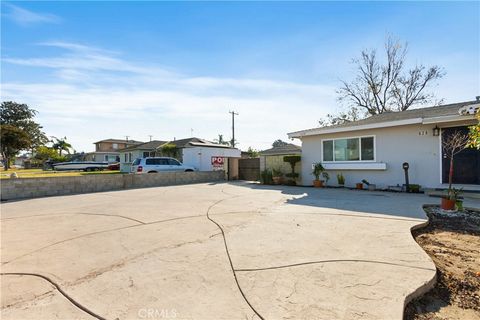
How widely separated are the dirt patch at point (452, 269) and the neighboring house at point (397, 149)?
4242 mm

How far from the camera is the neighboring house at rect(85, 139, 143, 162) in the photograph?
46.7m

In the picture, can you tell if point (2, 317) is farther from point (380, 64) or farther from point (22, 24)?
point (380, 64)

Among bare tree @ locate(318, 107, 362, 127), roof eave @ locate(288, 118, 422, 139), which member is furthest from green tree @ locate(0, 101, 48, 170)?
roof eave @ locate(288, 118, 422, 139)

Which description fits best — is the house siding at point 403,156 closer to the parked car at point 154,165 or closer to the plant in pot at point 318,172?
the plant in pot at point 318,172

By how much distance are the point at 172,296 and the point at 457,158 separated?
10.5 metres

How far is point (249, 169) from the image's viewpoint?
A: 17156mm

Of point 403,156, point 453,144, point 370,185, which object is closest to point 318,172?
point 370,185

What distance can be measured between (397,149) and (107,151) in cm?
4915

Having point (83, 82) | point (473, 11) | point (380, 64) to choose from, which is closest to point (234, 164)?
point (83, 82)

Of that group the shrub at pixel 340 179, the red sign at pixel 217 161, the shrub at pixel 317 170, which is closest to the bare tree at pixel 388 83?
the red sign at pixel 217 161

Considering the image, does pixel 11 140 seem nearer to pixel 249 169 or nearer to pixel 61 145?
pixel 61 145

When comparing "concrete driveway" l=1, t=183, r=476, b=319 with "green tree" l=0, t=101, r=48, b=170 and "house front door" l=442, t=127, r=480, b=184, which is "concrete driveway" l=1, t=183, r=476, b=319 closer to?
"house front door" l=442, t=127, r=480, b=184

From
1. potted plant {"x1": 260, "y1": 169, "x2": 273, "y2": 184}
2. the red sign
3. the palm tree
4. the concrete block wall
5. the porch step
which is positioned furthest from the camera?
the palm tree

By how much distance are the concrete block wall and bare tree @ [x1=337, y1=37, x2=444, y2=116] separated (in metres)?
18.7
